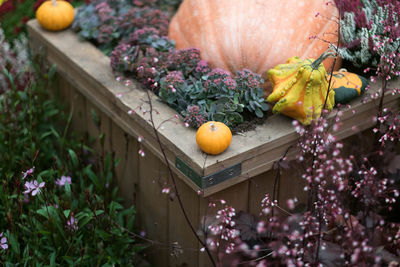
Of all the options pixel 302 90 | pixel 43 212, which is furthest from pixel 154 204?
pixel 302 90

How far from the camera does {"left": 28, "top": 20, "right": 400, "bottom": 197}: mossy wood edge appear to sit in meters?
1.97

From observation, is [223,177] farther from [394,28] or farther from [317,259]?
[394,28]

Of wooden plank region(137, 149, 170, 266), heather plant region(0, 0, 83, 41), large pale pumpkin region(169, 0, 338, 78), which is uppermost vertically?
large pale pumpkin region(169, 0, 338, 78)

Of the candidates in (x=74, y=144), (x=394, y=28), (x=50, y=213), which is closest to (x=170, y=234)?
(x=50, y=213)

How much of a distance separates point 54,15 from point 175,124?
1.29m

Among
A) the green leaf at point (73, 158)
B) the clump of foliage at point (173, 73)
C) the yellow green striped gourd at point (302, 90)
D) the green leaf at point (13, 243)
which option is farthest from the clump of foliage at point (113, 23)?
the green leaf at point (13, 243)

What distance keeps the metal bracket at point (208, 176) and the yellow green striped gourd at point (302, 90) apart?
32 cm

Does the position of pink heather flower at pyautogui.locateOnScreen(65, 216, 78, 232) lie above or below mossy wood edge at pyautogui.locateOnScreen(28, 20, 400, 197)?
below

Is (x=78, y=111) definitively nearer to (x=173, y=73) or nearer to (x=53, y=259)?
(x=173, y=73)

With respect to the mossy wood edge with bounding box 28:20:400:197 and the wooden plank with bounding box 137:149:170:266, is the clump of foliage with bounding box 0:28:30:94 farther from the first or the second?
the wooden plank with bounding box 137:149:170:266

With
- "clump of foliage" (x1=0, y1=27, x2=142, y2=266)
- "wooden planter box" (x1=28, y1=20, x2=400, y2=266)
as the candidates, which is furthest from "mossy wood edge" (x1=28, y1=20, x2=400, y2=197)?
"clump of foliage" (x1=0, y1=27, x2=142, y2=266)

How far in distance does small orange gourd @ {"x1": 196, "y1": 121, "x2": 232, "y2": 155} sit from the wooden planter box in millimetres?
40

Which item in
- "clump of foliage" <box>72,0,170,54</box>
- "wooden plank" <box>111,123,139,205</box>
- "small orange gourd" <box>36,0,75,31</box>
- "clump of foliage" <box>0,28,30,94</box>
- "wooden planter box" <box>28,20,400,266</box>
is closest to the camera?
"wooden planter box" <box>28,20,400,266</box>

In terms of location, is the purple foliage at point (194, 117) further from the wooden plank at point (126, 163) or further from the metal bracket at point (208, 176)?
the wooden plank at point (126, 163)
